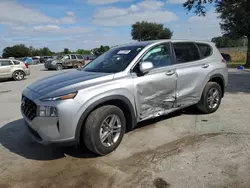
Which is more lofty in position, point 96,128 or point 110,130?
point 96,128

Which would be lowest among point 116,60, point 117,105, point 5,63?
point 117,105

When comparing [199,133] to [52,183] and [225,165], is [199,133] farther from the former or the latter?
[52,183]

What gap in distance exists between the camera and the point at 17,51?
7869 cm

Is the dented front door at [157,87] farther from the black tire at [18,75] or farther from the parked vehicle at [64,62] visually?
the parked vehicle at [64,62]

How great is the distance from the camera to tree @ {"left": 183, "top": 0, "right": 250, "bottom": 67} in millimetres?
15442

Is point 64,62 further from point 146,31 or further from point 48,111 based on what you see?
point 146,31

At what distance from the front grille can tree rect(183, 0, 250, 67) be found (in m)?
13.9

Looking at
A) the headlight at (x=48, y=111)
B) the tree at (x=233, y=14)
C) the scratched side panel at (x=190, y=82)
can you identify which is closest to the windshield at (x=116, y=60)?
the scratched side panel at (x=190, y=82)

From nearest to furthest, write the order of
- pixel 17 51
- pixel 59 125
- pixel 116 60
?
pixel 59 125, pixel 116 60, pixel 17 51

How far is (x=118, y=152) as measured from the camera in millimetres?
3807

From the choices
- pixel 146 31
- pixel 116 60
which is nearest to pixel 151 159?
pixel 116 60

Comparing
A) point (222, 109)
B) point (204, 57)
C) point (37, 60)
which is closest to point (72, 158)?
point (204, 57)

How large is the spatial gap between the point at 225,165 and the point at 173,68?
196 centimetres

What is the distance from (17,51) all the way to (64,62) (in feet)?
205
